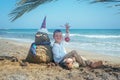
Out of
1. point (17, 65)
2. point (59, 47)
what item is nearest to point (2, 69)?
point (17, 65)

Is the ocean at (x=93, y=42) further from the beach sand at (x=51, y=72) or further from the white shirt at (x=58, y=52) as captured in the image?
the beach sand at (x=51, y=72)

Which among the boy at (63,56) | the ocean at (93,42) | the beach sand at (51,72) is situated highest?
the boy at (63,56)

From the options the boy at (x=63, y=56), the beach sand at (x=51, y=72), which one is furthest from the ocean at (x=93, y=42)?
the beach sand at (x=51, y=72)

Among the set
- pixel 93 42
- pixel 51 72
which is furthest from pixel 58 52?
pixel 93 42

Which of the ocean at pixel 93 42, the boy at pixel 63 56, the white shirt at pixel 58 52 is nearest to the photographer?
the boy at pixel 63 56

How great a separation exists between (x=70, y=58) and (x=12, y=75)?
1.37 metres

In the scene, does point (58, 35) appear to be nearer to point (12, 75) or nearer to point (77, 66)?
point (77, 66)

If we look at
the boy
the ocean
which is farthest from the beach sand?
the ocean

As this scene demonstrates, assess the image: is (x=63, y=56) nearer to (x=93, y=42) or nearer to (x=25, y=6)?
(x=25, y=6)

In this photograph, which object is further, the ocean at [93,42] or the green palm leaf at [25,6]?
the ocean at [93,42]

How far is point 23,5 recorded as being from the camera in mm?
6355

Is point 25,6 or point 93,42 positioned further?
point 93,42

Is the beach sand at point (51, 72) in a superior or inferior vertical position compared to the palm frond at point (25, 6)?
inferior

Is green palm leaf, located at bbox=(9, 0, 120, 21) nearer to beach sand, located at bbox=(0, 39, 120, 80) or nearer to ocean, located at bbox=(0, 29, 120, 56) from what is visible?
beach sand, located at bbox=(0, 39, 120, 80)
